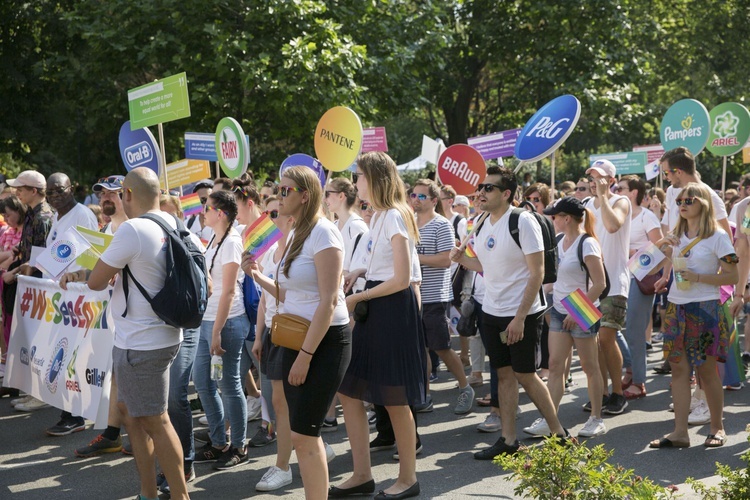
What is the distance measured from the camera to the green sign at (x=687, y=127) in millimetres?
10164

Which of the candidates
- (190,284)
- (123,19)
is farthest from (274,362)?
(123,19)

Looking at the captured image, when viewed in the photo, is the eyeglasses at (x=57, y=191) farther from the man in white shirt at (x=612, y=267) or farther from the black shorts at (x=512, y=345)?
the man in white shirt at (x=612, y=267)

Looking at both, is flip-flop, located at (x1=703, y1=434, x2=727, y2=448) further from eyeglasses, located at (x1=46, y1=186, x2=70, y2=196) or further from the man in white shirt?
eyeglasses, located at (x1=46, y1=186, x2=70, y2=196)

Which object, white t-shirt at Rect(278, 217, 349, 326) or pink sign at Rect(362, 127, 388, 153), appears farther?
pink sign at Rect(362, 127, 388, 153)

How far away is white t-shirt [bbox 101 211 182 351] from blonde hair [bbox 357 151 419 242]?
4.16ft

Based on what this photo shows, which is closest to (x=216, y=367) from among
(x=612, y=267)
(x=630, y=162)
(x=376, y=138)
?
(x=612, y=267)

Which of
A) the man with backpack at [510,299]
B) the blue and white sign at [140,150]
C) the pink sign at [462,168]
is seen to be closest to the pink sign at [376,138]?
the pink sign at [462,168]

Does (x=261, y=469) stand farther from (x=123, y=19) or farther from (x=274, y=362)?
(x=123, y=19)

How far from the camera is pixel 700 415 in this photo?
7.15 metres

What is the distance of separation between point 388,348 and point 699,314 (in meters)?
2.50

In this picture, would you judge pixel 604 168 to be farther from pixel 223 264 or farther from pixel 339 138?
pixel 223 264

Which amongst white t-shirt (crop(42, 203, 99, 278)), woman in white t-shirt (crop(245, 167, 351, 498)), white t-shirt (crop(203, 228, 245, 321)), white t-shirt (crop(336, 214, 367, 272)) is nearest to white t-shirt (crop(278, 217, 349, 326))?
woman in white t-shirt (crop(245, 167, 351, 498))

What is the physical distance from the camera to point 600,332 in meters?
7.41

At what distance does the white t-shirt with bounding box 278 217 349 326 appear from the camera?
4402 millimetres
